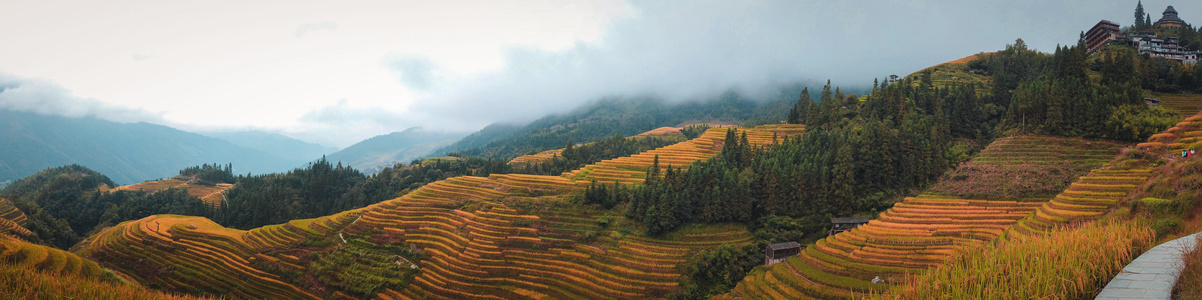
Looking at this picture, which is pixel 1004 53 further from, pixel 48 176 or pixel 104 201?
pixel 48 176

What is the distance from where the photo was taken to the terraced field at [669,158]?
5484cm

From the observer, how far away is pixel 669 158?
5888 cm

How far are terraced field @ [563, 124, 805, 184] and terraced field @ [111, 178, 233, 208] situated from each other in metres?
76.9

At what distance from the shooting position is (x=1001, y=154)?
3878cm

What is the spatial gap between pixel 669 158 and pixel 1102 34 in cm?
6754

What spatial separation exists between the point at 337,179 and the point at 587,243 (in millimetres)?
84714

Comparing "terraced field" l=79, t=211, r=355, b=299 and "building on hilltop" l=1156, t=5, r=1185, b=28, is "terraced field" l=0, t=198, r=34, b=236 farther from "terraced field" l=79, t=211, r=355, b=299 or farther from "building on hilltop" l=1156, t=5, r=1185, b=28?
"building on hilltop" l=1156, t=5, r=1185, b=28

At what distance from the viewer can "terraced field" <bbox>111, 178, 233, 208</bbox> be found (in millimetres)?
92312

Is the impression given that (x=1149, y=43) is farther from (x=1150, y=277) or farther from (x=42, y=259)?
(x=42, y=259)

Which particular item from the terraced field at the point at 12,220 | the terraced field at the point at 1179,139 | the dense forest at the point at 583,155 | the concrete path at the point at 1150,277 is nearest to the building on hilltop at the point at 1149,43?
the terraced field at the point at 1179,139

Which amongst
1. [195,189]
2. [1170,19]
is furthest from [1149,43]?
[195,189]

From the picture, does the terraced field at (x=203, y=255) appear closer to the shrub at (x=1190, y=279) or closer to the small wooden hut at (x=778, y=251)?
the small wooden hut at (x=778, y=251)

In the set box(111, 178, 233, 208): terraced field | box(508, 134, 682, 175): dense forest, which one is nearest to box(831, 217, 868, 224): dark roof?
box(508, 134, 682, 175): dense forest

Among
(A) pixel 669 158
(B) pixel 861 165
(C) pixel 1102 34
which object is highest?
(C) pixel 1102 34
